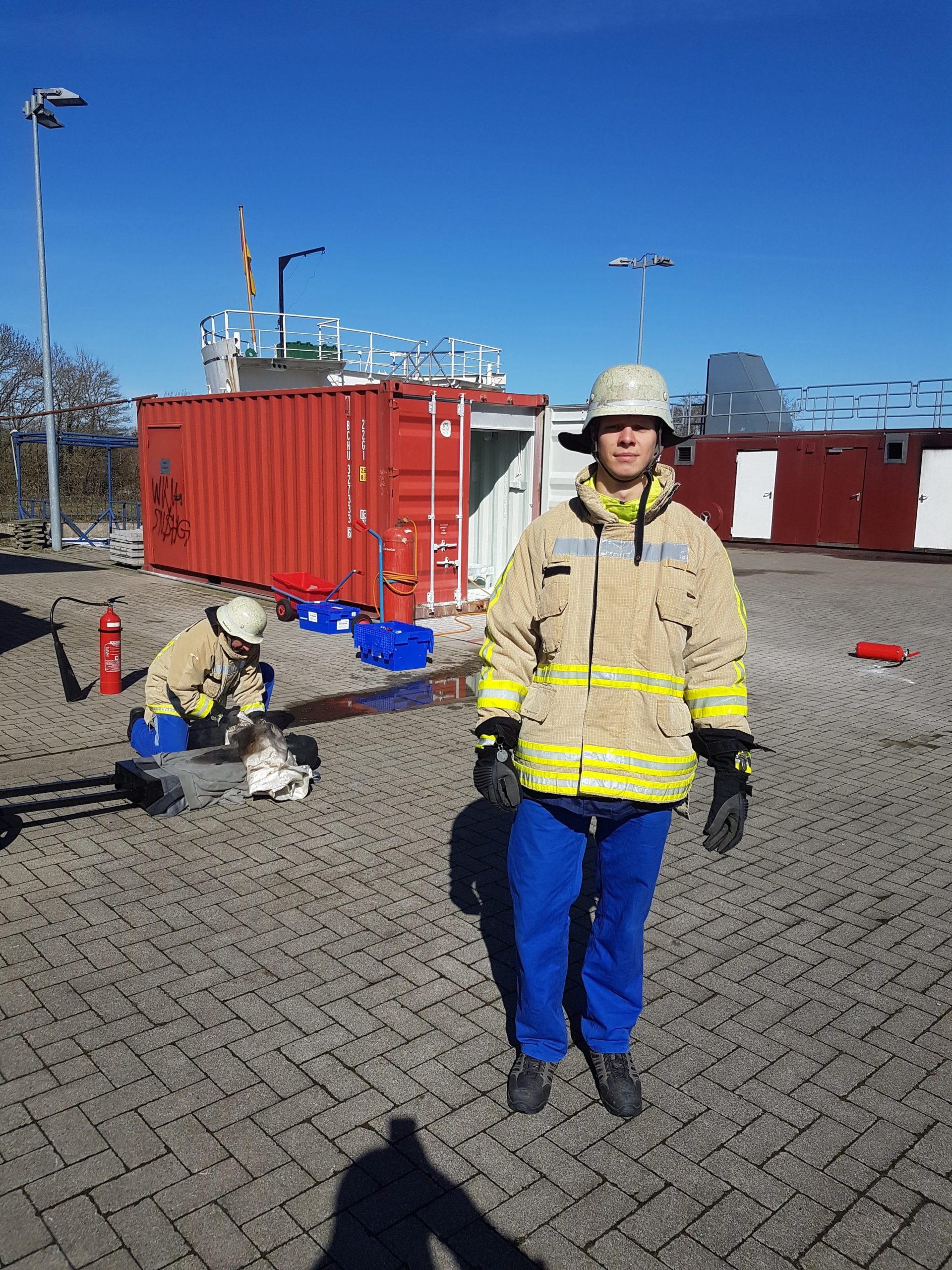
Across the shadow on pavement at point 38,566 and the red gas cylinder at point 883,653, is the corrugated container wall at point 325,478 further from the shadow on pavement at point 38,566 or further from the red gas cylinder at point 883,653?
the red gas cylinder at point 883,653

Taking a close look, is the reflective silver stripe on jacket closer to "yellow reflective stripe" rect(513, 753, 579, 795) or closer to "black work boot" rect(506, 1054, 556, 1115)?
"yellow reflective stripe" rect(513, 753, 579, 795)

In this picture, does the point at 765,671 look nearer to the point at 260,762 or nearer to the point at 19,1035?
the point at 260,762

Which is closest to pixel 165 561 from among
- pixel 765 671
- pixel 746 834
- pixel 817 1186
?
pixel 765 671

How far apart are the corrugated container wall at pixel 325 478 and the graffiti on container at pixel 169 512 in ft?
0.23

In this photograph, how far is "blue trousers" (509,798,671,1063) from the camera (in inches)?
121

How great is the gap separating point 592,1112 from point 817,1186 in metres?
0.71

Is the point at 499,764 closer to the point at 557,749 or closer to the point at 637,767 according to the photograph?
the point at 557,749

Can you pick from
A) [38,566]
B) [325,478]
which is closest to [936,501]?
[325,478]

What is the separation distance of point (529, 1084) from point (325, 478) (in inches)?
403

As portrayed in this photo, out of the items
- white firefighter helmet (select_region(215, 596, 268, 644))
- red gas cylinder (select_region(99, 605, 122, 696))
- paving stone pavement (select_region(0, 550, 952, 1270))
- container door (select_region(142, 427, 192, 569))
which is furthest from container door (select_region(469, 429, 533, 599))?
paving stone pavement (select_region(0, 550, 952, 1270))

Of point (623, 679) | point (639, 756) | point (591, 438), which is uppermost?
point (591, 438)

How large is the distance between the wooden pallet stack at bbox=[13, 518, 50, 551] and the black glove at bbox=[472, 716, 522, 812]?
21350mm

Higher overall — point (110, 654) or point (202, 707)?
point (202, 707)

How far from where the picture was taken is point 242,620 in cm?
574
